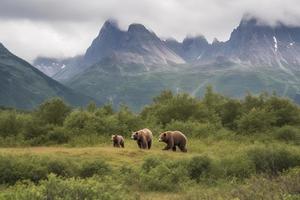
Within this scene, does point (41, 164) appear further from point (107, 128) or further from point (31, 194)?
point (107, 128)

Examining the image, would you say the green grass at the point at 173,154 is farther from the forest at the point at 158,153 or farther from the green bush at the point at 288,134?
the green bush at the point at 288,134

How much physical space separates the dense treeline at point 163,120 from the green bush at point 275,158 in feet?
45.4

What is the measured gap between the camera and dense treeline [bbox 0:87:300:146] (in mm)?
38434

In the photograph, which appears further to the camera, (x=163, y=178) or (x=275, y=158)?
(x=275, y=158)

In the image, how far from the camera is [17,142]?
119 feet

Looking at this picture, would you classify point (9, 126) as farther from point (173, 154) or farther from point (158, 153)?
point (173, 154)

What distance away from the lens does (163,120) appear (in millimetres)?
48406

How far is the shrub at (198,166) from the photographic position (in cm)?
2372

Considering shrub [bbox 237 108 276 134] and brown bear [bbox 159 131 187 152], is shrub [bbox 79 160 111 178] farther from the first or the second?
shrub [bbox 237 108 276 134]

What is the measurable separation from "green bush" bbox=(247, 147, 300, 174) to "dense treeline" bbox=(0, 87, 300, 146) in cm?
1384

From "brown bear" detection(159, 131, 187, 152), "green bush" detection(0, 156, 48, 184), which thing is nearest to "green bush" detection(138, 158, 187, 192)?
"green bush" detection(0, 156, 48, 184)

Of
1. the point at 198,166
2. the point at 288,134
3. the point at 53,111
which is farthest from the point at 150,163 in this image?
the point at 53,111

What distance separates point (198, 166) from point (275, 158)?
4442 mm

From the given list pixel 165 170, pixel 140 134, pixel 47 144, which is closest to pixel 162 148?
pixel 140 134
